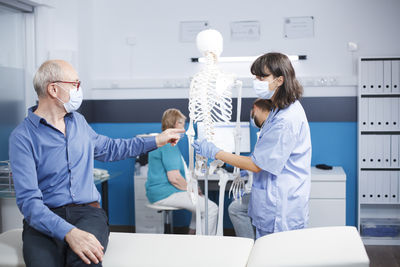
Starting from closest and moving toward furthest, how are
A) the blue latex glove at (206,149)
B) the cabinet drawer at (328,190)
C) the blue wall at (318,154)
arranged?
the blue latex glove at (206,149), the cabinet drawer at (328,190), the blue wall at (318,154)

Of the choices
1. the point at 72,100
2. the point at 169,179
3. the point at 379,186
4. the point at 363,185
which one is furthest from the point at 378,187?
the point at 72,100

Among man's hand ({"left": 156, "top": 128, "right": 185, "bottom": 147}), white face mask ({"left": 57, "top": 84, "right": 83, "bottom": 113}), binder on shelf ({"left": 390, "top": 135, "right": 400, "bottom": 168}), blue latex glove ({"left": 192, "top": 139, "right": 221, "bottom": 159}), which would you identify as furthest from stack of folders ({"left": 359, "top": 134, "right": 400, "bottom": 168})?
white face mask ({"left": 57, "top": 84, "right": 83, "bottom": 113})

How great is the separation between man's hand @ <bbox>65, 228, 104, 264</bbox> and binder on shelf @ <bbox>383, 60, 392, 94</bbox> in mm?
2855

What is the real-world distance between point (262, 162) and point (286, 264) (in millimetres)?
674

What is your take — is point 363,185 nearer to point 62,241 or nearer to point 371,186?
point 371,186

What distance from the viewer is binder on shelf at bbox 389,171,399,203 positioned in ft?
12.1

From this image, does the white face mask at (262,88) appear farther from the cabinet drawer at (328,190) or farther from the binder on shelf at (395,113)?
the binder on shelf at (395,113)

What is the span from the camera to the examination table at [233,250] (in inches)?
63.4

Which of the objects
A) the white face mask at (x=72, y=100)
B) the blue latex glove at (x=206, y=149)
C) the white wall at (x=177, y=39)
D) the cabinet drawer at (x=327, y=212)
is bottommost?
the cabinet drawer at (x=327, y=212)

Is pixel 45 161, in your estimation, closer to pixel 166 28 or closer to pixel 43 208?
pixel 43 208

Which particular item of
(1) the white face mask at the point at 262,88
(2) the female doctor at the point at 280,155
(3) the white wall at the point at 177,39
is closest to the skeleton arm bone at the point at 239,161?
(2) the female doctor at the point at 280,155

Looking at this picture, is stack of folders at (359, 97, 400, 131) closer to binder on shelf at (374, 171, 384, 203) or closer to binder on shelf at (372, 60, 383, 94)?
binder on shelf at (372, 60, 383, 94)

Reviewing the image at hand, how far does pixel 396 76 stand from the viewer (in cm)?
364

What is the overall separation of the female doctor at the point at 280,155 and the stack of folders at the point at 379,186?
1656mm
